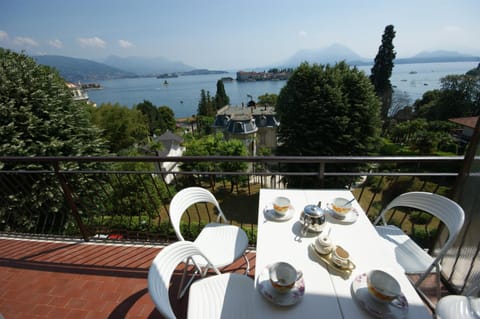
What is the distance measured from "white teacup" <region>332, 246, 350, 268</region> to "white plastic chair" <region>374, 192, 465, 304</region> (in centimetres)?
76

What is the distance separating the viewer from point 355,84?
8.61 meters

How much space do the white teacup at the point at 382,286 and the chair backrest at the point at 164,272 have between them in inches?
35.3

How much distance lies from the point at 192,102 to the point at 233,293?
7271 centimetres

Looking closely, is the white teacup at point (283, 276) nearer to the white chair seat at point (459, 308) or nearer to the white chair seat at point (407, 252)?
the white chair seat at point (459, 308)

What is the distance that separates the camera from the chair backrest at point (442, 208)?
1.33 metres

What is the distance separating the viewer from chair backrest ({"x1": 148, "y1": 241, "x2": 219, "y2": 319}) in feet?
2.84

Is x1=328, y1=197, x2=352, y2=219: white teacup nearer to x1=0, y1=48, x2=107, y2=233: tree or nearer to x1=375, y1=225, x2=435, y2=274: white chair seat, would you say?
x1=375, y1=225, x2=435, y2=274: white chair seat

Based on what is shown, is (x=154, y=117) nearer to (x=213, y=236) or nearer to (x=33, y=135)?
(x=33, y=135)

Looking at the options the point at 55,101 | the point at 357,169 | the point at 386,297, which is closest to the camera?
the point at 386,297

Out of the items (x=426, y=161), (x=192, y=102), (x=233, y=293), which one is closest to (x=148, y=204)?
(x=233, y=293)

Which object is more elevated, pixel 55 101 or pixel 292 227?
pixel 55 101

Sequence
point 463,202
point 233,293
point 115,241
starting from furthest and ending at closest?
point 115,241
point 463,202
point 233,293

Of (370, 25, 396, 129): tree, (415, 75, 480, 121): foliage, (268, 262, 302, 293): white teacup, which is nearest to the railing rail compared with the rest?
(268, 262, 302, 293): white teacup

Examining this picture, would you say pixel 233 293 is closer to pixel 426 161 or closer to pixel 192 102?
pixel 426 161
